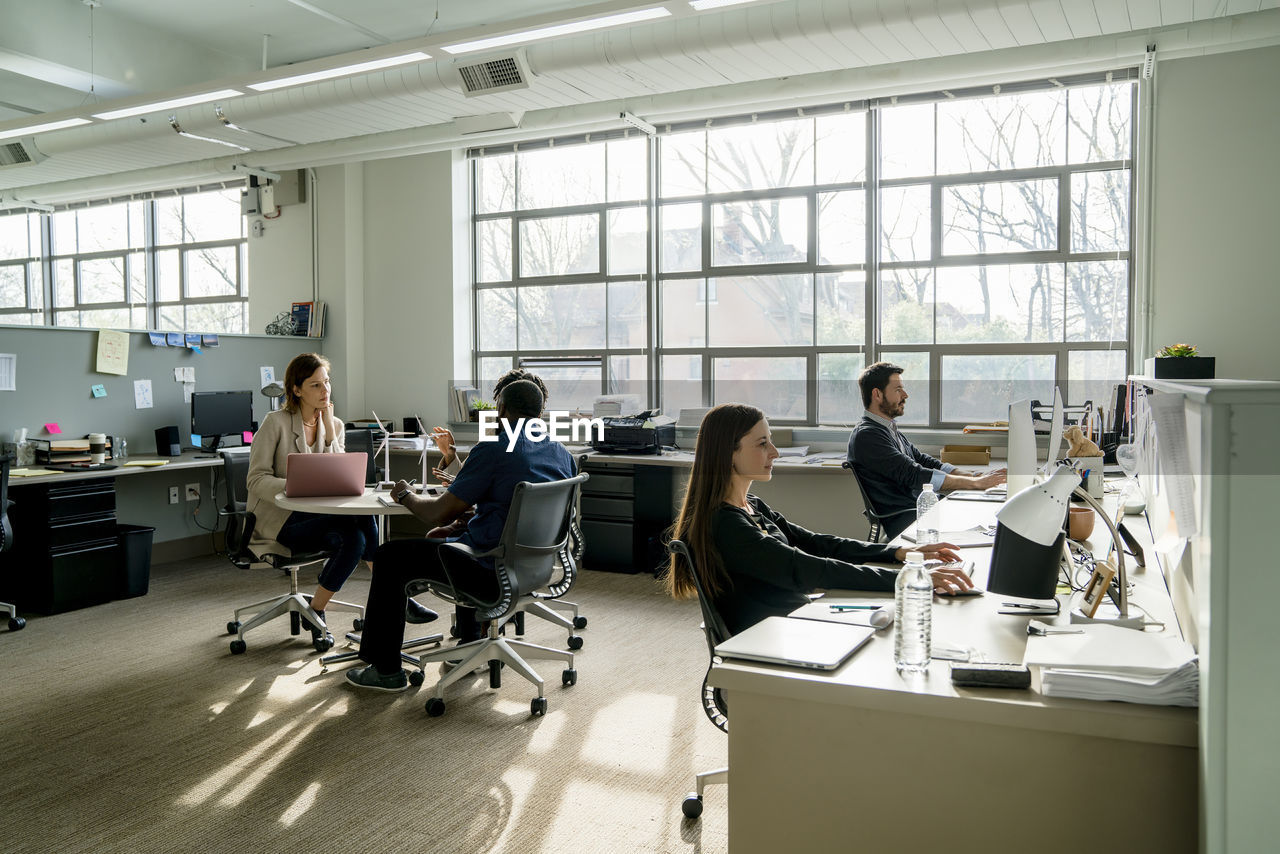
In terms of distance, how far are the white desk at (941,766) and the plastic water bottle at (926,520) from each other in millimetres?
1224

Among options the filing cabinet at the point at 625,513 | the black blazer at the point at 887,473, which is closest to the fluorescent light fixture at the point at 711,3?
the black blazer at the point at 887,473

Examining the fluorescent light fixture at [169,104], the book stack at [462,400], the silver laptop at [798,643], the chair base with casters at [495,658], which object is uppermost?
the fluorescent light fixture at [169,104]

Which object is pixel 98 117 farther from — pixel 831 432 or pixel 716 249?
pixel 831 432

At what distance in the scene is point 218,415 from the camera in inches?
232

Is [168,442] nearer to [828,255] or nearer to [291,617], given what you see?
[291,617]

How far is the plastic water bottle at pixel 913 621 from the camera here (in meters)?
1.62

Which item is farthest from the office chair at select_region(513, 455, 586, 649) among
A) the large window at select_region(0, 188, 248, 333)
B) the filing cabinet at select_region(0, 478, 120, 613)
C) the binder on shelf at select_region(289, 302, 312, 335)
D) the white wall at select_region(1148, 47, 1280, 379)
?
the large window at select_region(0, 188, 248, 333)

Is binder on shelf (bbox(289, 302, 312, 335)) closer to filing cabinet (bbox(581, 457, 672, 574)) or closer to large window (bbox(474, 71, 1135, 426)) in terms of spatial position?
large window (bbox(474, 71, 1135, 426))

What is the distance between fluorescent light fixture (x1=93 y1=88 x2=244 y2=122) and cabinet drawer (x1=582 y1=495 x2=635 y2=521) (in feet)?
9.91

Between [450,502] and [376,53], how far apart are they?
2342 mm

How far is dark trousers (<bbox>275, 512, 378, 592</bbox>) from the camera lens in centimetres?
390

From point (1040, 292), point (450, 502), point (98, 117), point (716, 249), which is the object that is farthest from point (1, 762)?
point (1040, 292)

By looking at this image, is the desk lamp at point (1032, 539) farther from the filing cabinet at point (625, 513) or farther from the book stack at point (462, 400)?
the book stack at point (462, 400)

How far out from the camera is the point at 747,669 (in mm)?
1603
